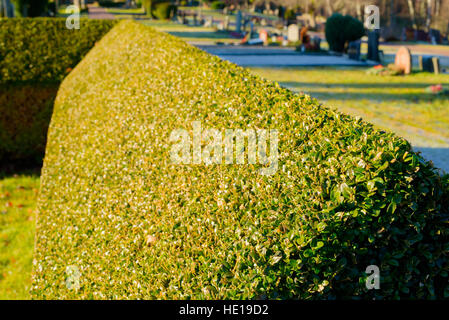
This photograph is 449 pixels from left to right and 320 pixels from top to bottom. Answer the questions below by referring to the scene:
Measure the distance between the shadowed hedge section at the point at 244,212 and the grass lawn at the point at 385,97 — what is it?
3.91m

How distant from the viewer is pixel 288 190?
2.36m

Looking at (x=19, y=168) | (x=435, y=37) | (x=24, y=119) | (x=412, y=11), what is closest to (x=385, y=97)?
(x=24, y=119)

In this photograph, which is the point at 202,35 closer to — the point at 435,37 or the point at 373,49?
the point at 373,49

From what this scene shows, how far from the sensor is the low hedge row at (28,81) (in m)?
9.38

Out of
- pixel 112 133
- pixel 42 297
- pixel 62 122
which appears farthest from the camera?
pixel 62 122

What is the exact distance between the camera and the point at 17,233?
6.79m

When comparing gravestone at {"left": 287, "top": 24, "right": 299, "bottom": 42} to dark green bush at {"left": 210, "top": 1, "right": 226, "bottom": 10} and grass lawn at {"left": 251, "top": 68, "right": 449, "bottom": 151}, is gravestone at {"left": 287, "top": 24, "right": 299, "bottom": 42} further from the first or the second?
dark green bush at {"left": 210, "top": 1, "right": 226, "bottom": 10}

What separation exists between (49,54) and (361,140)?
883 cm

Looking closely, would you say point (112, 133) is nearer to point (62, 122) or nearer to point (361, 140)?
point (62, 122)

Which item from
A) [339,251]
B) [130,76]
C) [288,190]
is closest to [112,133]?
[130,76]

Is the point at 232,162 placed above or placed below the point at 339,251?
above

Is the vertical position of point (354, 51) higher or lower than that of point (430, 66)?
higher

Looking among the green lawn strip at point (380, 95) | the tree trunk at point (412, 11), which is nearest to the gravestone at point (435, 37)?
the tree trunk at point (412, 11)

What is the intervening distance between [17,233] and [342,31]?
57.8 ft
